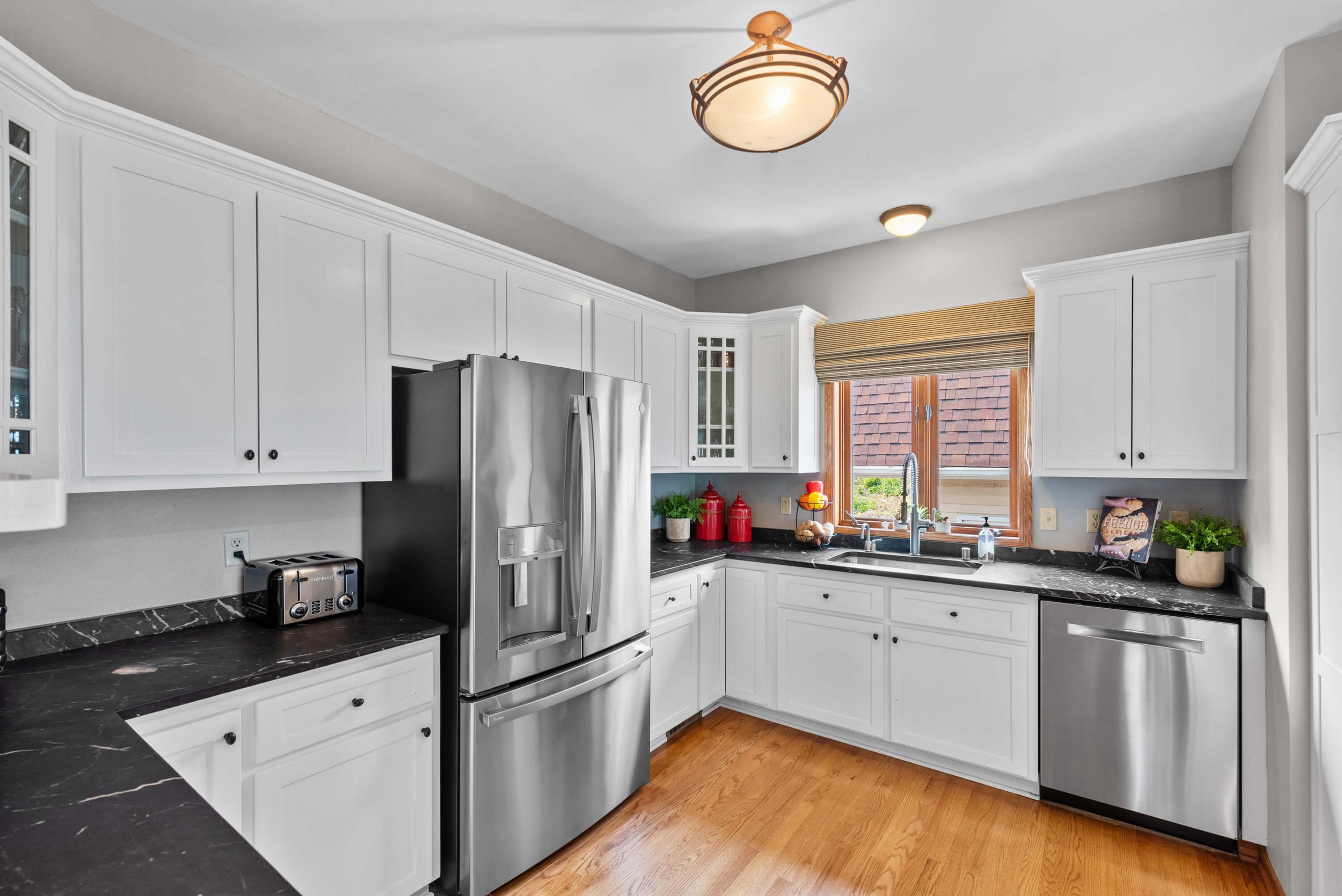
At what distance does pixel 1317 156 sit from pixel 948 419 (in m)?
1.79

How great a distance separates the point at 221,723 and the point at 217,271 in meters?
1.18

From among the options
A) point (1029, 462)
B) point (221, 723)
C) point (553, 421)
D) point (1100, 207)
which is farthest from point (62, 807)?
point (1100, 207)

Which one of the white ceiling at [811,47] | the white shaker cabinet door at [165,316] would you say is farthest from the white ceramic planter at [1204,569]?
the white shaker cabinet door at [165,316]

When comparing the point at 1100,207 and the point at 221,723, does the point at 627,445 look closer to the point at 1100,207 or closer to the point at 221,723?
the point at 221,723

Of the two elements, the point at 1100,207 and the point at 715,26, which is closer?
the point at 715,26

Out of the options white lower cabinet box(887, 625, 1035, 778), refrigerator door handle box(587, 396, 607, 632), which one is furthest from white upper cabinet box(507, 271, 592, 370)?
white lower cabinet box(887, 625, 1035, 778)

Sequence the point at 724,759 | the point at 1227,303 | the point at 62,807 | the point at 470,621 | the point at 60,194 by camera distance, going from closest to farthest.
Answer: the point at 62,807, the point at 60,194, the point at 470,621, the point at 1227,303, the point at 724,759

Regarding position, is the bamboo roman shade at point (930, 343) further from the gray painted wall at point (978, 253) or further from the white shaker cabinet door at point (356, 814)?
the white shaker cabinet door at point (356, 814)

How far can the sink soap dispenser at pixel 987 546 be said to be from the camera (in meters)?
3.05

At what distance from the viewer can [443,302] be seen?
2.30 meters

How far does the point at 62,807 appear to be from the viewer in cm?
97

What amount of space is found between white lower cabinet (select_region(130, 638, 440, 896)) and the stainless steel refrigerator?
110mm

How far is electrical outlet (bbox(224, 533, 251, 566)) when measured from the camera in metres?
2.02

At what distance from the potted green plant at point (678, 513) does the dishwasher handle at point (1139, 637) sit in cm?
196
